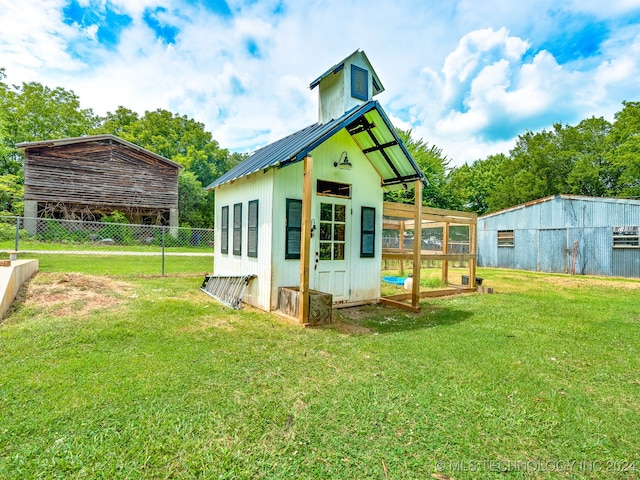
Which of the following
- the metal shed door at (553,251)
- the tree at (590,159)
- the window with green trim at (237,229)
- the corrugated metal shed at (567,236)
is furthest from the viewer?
the tree at (590,159)

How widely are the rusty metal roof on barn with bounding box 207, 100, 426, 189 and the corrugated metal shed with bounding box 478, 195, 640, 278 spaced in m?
12.4

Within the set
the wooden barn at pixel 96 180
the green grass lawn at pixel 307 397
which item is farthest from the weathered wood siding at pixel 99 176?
the green grass lawn at pixel 307 397

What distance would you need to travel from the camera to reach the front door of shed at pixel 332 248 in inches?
252

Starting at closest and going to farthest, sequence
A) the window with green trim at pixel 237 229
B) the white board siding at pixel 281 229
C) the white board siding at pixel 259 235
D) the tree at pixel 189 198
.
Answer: the white board siding at pixel 281 229 → the white board siding at pixel 259 235 → the window with green trim at pixel 237 229 → the tree at pixel 189 198

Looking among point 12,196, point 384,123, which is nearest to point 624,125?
point 384,123

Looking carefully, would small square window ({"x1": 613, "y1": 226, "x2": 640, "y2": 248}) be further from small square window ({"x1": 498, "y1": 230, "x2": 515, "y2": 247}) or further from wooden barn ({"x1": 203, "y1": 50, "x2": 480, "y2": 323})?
wooden barn ({"x1": 203, "y1": 50, "x2": 480, "y2": 323})

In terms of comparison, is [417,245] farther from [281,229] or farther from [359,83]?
[359,83]

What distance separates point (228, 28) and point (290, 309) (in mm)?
7622

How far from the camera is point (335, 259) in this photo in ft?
21.7

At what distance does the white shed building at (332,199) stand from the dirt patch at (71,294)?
257 centimetres

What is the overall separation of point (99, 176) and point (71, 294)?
53.0ft

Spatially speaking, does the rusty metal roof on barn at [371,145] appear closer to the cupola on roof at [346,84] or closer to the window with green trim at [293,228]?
Result: the cupola on roof at [346,84]

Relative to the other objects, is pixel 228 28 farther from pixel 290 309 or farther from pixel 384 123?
pixel 290 309

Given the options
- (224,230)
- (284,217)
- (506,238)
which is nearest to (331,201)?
(284,217)
